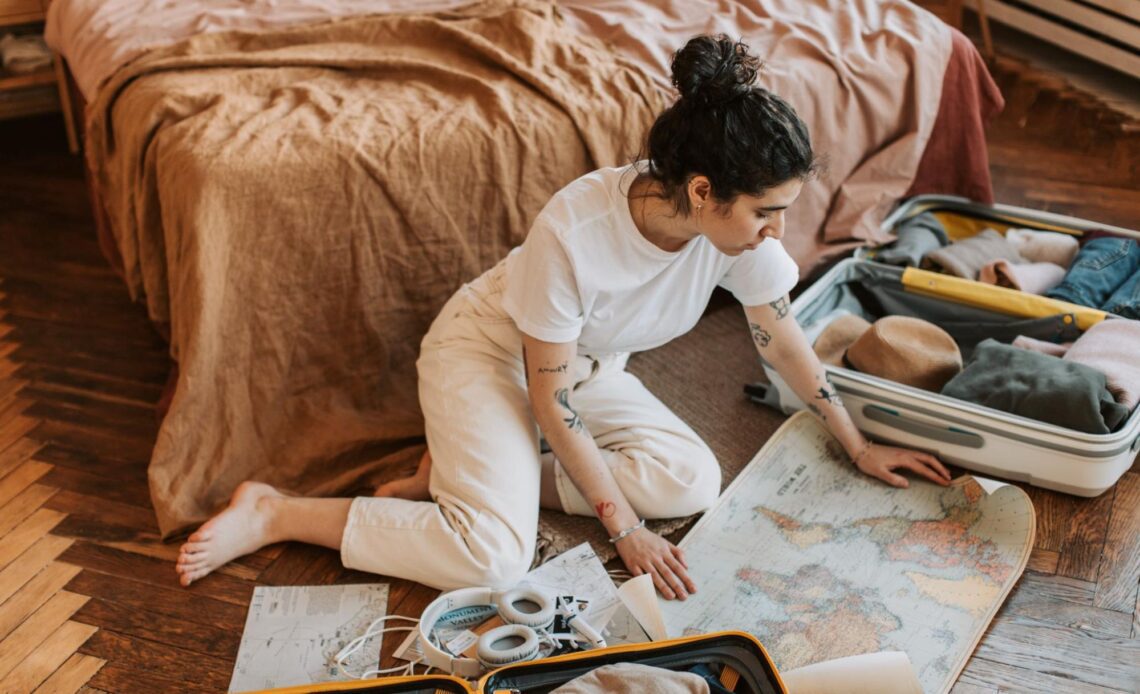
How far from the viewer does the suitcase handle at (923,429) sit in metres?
1.77

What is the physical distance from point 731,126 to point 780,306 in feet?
1.45

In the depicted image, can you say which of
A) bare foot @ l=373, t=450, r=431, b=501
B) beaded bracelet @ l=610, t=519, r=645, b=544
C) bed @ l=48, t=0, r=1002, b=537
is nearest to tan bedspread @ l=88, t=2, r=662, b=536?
bed @ l=48, t=0, r=1002, b=537

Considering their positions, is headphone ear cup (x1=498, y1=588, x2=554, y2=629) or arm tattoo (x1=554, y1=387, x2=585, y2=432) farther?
arm tattoo (x1=554, y1=387, x2=585, y2=432)

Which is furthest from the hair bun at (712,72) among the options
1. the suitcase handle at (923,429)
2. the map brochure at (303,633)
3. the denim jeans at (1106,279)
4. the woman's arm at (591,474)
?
the denim jeans at (1106,279)

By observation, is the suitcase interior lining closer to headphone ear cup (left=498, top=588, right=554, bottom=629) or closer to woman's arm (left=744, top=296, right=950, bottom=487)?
woman's arm (left=744, top=296, right=950, bottom=487)

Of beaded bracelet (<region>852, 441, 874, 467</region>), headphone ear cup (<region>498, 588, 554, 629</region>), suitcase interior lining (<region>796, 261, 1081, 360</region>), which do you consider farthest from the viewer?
suitcase interior lining (<region>796, 261, 1081, 360</region>)


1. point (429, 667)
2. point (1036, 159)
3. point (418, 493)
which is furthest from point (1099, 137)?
point (429, 667)

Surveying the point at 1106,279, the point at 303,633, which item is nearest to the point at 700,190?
the point at 303,633

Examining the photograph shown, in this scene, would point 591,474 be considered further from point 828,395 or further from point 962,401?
point 962,401

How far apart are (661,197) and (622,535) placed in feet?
1.61

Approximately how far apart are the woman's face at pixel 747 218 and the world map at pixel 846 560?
0.49 meters

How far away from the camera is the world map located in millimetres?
1513

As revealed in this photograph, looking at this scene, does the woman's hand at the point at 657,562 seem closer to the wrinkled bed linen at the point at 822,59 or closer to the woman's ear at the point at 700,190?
the woman's ear at the point at 700,190

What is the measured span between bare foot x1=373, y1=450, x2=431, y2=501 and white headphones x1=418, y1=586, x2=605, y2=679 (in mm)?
246
